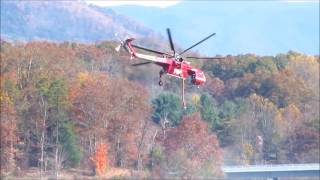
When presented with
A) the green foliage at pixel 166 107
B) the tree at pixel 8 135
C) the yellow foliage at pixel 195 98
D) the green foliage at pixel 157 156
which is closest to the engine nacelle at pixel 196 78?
the green foliage at pixel 157 156

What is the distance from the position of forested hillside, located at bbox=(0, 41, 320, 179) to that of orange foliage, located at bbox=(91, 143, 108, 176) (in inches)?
2.9

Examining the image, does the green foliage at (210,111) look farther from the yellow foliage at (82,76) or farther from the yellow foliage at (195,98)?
the yellow foliage at (82,76)

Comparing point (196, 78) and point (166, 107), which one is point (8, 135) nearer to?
point (166, 107)

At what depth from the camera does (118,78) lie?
70875 mm

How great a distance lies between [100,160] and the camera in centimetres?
7206

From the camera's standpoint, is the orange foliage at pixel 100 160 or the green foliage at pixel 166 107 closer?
the orange foliage at pixel 100 160

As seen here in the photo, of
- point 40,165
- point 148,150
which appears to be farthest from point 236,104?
point 40,165

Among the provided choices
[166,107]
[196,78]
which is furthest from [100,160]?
[196,78]

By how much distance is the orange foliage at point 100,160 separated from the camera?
71.6 metres

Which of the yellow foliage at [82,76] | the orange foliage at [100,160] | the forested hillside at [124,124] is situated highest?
the yellow foliage at [82,76]

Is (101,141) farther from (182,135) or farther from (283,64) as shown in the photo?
(283,64)

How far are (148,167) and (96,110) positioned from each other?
5.92 metres

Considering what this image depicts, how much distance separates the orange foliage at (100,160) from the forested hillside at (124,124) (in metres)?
0.07

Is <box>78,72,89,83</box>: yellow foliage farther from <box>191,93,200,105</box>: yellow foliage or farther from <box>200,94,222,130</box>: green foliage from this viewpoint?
<box>200,94,222,130</box>: green foliage
